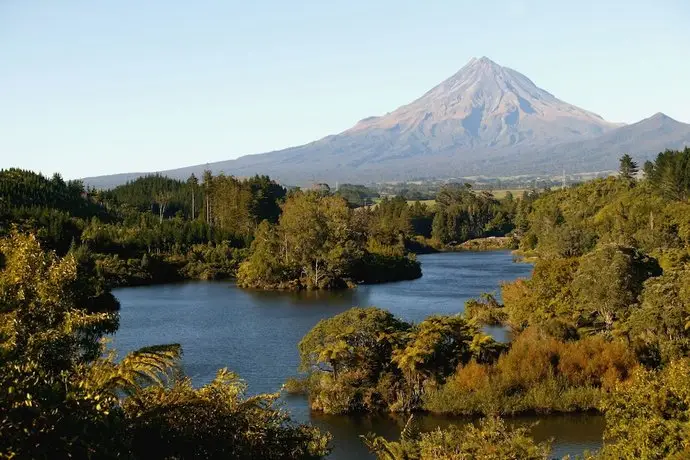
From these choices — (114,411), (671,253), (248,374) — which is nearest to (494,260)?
(671,253)

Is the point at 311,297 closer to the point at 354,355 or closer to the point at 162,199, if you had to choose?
the point at 354,355

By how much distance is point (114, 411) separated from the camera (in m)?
7.77

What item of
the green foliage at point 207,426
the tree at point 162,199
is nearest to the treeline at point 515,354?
the green foliage at point 207,426

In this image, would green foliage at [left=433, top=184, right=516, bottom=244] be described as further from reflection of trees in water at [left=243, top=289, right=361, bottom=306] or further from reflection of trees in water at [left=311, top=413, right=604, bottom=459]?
reflection of trees in water at [left=311, top=413, right=604, bottom=459]

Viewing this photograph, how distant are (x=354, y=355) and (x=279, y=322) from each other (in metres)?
13.3

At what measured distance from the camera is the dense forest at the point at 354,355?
860cm

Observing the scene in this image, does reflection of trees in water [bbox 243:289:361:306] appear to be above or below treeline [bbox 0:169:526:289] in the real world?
below

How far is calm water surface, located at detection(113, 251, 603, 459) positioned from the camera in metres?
17.9

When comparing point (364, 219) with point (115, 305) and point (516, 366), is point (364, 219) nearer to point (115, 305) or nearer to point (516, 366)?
point (115, 305)

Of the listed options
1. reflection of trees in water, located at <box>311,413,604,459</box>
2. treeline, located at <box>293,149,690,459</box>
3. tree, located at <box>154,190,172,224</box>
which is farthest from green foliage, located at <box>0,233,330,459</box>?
tree, located at <box>154,190,172,224</box>

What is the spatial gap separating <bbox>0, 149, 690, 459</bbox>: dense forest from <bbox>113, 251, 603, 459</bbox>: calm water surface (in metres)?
0.90

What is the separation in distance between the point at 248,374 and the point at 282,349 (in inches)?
148

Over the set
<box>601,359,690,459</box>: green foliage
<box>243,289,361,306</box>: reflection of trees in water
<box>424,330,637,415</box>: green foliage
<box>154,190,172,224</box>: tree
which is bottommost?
<box>243,289,361,306</box>: reflection of trees in water

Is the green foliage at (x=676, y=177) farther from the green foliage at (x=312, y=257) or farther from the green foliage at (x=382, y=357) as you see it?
the green foliage at (x=382, y=357)
